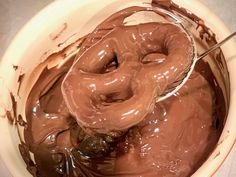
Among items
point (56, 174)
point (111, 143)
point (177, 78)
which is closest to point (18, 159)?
point (56, 174)

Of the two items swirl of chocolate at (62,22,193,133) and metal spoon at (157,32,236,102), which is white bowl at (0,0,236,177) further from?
swirl of chocolate at (62,22,193,133)

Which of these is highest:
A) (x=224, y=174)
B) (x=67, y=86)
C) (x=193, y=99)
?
(x=67, y=86)

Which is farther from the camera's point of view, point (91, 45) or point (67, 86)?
point (91, 45)

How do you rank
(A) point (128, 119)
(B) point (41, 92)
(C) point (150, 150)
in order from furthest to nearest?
1. (B) point (41, 92)
2. (C) point (150, 150)
3. (A) point (128, 119)

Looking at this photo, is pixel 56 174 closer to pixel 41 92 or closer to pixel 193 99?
pixel 41 92

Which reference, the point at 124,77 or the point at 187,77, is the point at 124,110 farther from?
the point at 187,77

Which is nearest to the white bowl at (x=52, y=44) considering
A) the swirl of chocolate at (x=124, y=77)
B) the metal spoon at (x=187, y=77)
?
the metal spoon at (x=187, y=77)

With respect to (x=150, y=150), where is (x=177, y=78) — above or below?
above

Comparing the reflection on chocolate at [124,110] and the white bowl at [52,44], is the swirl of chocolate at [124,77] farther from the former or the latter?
the white bowl at [52,44]
